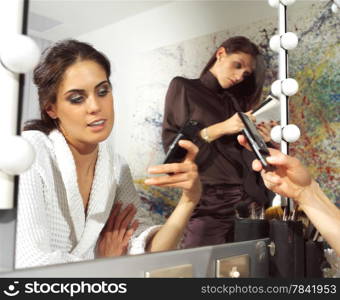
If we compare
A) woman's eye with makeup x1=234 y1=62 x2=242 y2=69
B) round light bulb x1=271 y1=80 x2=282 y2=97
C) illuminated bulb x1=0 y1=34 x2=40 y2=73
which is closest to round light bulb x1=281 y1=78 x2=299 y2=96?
round light bulb x1=271 y1=80 x2=282 y2=97

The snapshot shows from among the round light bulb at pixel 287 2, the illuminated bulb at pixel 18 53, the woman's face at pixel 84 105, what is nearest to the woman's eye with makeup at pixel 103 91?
the woman's face at pixel 84 105

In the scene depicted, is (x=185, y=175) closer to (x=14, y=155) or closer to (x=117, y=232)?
(x=117, y=232)

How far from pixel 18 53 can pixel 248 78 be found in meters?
0.66

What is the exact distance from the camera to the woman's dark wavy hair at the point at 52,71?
21.4 inches

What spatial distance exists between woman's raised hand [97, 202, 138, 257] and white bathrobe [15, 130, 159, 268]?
0.5 inches

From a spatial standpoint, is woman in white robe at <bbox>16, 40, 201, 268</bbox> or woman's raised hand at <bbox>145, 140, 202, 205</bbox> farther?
woman's raised hand at <bbox>145, 140, 202, 205</bbox>

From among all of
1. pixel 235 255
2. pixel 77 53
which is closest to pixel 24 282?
pixel 77 53

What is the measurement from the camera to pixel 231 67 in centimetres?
91

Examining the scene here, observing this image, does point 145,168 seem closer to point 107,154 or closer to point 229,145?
point 107,154

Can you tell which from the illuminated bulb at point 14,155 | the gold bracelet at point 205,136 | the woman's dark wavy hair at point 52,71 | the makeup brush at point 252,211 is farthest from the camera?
the makeup brush at point 252,211

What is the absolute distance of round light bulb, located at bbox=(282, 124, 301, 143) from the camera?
3.26ft

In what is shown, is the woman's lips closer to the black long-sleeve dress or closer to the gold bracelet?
the black long-sleeve dress

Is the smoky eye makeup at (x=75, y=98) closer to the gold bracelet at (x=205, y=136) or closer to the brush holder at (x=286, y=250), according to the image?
the gold bracelet at (x=205, y=136)

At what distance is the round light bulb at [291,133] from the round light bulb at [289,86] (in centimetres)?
9
